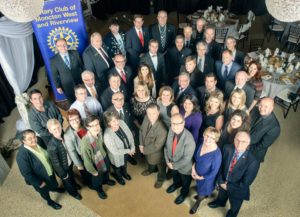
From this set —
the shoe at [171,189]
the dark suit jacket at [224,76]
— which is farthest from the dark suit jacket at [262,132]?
the shoe at [171,189]

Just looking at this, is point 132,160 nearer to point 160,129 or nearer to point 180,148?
point 160,129

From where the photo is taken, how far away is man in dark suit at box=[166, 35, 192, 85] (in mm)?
5012

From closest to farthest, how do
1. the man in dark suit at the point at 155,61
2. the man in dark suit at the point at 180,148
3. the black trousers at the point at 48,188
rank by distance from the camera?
the man in dark suit at the point at 180,148
the black trousers at the point at 48,188
the man in dark suit at the point at 155,61

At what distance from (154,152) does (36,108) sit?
5.72ft

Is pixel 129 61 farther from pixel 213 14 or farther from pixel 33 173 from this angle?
pixel 213 14

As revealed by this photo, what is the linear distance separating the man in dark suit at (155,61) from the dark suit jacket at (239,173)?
2.10 m

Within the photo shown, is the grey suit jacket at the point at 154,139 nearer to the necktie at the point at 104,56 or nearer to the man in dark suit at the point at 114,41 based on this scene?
the necktie at the point at 104,56

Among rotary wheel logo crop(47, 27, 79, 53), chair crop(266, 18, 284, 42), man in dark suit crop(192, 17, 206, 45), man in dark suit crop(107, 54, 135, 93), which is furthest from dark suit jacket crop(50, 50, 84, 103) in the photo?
chair crop(266, 18, 284, 42)

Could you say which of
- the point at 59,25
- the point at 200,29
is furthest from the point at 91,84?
the point at 200,29

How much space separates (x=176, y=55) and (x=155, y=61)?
1.40 feet

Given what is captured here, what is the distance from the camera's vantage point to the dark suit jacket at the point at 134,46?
534 cm

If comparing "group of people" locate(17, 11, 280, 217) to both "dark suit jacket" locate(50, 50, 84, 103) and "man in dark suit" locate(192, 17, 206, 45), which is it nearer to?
"dark suit jacket" locate(50, 50, 84, 103)

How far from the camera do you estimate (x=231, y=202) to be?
3.76 metres

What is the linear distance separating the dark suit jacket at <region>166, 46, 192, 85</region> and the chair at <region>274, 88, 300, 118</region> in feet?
6.59
